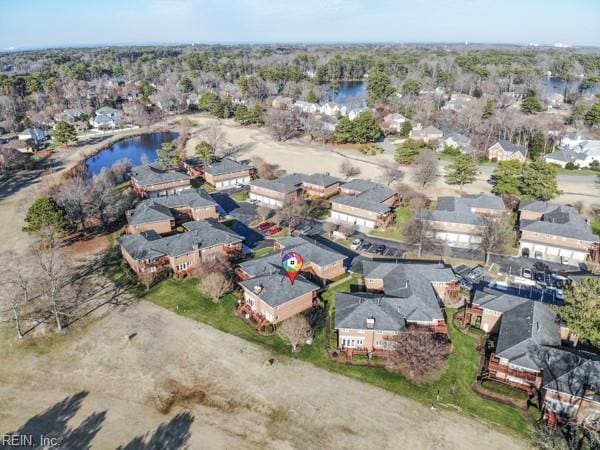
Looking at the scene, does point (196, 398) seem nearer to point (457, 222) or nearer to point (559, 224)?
point (457, 222)

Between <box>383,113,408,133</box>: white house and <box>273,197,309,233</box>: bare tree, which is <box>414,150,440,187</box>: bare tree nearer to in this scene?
<box>273,197,309,233</box>: bare tree

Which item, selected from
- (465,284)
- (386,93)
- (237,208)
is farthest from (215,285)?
(386,93)

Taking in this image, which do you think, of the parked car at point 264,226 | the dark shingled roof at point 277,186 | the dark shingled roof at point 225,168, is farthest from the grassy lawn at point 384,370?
the dark shingled roof at point 225,168

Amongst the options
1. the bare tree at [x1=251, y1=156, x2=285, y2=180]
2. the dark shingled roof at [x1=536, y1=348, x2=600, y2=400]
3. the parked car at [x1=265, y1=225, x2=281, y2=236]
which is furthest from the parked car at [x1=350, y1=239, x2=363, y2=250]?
the bare tree at [x1=251, y1=156, x2=285, y2=180]

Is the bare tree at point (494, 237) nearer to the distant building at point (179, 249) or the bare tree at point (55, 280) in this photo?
the distant building at point (179, 249)

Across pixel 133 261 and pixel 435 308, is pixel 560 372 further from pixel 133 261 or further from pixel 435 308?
pixel 133 261
